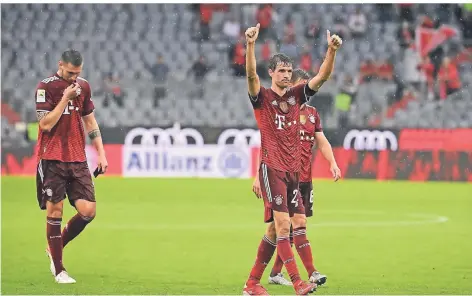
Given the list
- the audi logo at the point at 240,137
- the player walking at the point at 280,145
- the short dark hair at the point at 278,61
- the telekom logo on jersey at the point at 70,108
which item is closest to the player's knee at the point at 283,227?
the player walking at the point at 280,145

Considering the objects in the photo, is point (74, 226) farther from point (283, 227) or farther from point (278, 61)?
point (278, 61)

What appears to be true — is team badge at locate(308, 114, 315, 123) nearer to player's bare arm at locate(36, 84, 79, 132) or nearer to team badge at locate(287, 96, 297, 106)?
team badge at locate(287, 96, 297, 106)

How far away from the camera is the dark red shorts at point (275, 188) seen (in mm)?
9055

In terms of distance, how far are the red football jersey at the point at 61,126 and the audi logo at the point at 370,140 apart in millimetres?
15081

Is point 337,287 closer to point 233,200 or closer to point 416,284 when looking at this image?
point 416,284

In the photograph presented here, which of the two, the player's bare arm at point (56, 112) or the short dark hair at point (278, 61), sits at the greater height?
the short dark hair at point (278, 61)

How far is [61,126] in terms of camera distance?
32.9 feet

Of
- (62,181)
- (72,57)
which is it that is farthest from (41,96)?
(62,181)

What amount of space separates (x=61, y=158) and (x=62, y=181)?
23cm

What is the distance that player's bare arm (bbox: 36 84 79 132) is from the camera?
9539 mm

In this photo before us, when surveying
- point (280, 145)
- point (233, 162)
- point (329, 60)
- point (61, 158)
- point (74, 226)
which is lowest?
point (233, 162)

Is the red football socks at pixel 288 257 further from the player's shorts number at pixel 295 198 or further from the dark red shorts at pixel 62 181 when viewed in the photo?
the dark red shorts at pixel 62 181

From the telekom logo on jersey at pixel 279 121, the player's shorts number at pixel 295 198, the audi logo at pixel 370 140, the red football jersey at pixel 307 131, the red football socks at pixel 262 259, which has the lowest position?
the audi logo at pixel 370 140

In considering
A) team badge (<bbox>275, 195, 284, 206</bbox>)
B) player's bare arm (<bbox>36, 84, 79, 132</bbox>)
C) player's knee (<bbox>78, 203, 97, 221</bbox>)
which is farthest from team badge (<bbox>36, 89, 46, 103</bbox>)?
team badge (<bbox>275, 195, 284, 206</bbox>)
